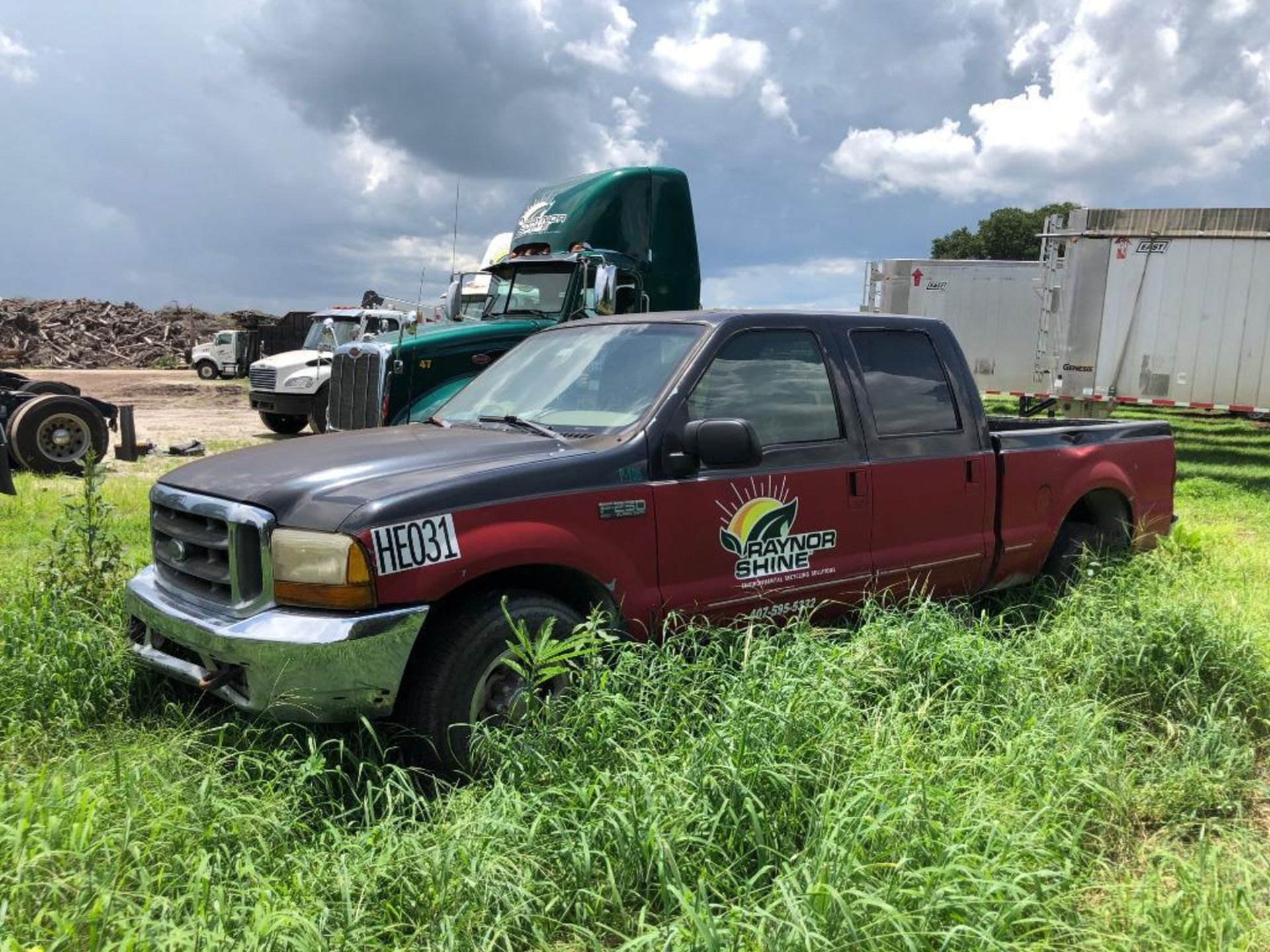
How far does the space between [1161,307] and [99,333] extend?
→ 137 ft

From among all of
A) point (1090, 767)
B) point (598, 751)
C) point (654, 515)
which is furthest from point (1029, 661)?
point (598, 751)

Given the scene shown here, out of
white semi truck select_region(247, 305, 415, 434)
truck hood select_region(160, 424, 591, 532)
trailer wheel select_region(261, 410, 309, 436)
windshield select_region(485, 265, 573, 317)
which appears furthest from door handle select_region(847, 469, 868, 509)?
trailer wheel select_region(261, 410, 309, 436)

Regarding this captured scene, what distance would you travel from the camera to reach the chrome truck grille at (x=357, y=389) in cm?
1138

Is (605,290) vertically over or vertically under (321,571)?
over

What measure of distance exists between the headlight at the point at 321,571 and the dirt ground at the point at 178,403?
9.95 m

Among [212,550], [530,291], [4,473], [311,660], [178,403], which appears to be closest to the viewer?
[311,660]

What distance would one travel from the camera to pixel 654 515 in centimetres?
393

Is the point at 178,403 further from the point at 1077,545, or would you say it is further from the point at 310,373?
the point at 1077,545

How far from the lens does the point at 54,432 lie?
11.3 m

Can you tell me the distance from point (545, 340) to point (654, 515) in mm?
1588

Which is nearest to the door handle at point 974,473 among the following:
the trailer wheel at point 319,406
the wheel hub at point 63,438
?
the wheel hub at point 63,438

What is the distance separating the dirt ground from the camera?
16.6m

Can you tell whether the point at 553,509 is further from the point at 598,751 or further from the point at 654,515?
the point at 598,751

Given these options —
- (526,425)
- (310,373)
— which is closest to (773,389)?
(526,425)
